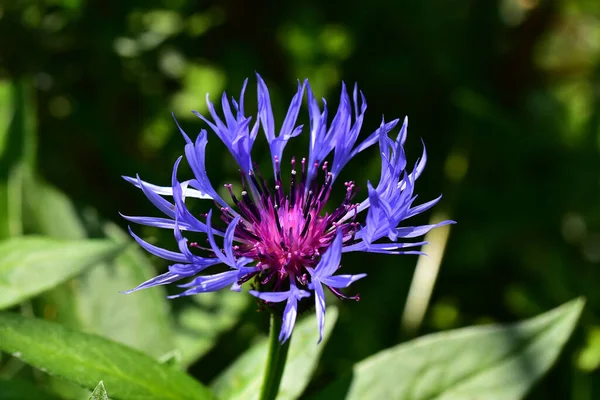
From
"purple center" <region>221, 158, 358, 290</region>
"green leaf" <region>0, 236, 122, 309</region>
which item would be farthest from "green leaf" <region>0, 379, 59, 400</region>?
"purple center" <region>221, 158, 358, 290</region>

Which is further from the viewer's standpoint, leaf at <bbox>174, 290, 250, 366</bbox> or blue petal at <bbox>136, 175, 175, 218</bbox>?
leaf at <bbox>174, 290, 250, 366</bbox>

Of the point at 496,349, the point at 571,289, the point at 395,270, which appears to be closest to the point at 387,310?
the point at 395,270

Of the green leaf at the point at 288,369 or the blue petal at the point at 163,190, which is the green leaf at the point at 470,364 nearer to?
the green leaf at the point at 288,369

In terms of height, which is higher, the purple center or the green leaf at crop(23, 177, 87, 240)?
the purple center

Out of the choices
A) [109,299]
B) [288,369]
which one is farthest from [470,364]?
[109,299]

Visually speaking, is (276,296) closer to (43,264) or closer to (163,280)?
(163,280)

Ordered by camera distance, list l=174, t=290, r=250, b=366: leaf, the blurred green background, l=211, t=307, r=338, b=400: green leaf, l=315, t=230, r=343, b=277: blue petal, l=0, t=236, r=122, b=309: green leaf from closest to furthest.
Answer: l=315, t=230, r=343, b=277: blue petal → l=0, t=236, r=122, b=309: green leaf → l=211, t=307, r=338, b=400: green leaf → l=174, t=290, r=250, b=366: leaf → the blurred green background

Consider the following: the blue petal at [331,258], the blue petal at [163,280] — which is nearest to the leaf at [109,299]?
the blue petal at [163,280]

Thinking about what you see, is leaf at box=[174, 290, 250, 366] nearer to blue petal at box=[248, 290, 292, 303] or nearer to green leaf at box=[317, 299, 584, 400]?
green leaf at box=[317, 299, 584, 400]
